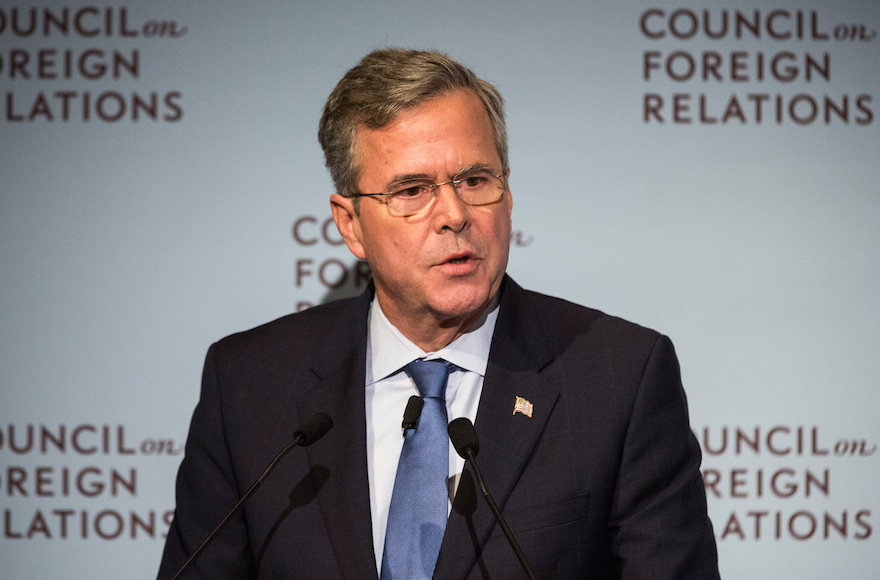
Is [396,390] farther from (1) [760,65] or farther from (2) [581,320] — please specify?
(1) [760,65]

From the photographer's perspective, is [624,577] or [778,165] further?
[778,165]

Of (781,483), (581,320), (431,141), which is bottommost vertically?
(781,483)

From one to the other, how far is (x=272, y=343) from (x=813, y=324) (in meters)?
1.65

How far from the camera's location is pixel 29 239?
2.57 m

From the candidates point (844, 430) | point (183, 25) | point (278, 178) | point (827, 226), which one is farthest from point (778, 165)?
point (183, 25)

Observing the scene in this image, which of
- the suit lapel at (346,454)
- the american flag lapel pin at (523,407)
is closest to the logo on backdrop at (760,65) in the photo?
the american flag lapel pin at (523,407)

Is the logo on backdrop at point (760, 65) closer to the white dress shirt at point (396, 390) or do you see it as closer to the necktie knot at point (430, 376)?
the white dress shirt at point (396, 390)

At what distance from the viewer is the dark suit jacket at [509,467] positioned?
1727 millimetres

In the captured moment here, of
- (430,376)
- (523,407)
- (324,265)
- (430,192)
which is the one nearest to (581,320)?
(523,407)

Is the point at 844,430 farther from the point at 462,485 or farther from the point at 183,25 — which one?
the point at 183,25

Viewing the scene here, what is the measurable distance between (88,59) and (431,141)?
1404 mm

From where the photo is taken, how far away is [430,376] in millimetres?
1878

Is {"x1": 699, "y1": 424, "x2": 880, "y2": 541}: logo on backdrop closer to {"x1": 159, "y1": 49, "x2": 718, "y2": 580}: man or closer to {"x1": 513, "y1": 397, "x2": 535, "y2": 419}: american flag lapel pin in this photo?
{"x1": 159, "y1": 49, "x2": 718, "y2": 580}: man

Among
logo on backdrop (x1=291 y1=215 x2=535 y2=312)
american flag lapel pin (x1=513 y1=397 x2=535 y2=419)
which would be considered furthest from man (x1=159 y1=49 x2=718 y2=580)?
logo on backdrop (x1=291 y1=215 x2=535 y2=312)
